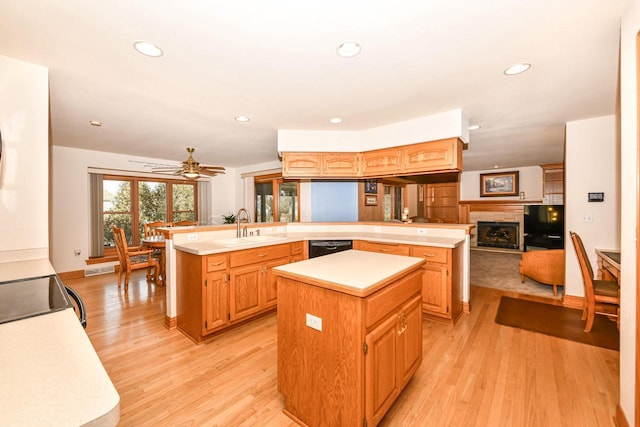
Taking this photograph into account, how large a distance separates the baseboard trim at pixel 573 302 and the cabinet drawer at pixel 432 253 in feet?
6.54

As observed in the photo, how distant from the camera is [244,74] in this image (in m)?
2.21

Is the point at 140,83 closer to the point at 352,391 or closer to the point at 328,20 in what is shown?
the point at 328,20

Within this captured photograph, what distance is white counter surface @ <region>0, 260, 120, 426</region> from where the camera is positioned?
0.46 m

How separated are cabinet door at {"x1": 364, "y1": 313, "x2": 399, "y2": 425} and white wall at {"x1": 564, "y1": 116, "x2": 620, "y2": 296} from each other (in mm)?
3341

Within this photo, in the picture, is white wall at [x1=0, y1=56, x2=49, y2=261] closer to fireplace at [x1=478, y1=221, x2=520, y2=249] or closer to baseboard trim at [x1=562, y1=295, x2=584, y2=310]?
baseboard trim at [x1=562, y1=295, x2=584, y2=310]

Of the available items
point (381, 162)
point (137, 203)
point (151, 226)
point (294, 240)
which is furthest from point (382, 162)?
point (137, 203)

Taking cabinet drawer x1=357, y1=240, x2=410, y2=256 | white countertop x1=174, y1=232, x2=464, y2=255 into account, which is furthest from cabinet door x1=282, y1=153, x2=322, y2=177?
cabinet drawer x1=357, y1=240, x2=410, y2=256

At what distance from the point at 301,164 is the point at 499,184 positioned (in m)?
6.46

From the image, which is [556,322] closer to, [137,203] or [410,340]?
[410,340]

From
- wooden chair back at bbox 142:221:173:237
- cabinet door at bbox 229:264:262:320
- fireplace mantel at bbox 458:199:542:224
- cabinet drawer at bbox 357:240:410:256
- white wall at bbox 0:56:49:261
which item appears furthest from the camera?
fireplace mantel at bbox 458:199:542:224

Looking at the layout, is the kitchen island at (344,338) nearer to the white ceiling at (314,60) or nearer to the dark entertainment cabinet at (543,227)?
the white ceiling at (314,60)

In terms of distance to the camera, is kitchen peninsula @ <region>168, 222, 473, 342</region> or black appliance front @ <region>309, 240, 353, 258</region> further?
black appliance front @ <region>309, 240, 353, 258</region>

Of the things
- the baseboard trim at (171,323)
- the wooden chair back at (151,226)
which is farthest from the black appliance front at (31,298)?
the wooden chair back at (151,226)

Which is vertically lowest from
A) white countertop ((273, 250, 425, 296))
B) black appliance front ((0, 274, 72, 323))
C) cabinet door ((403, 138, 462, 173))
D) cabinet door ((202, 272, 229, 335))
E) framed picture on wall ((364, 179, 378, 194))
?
cabinet door ((202, 272, 229, 335))
